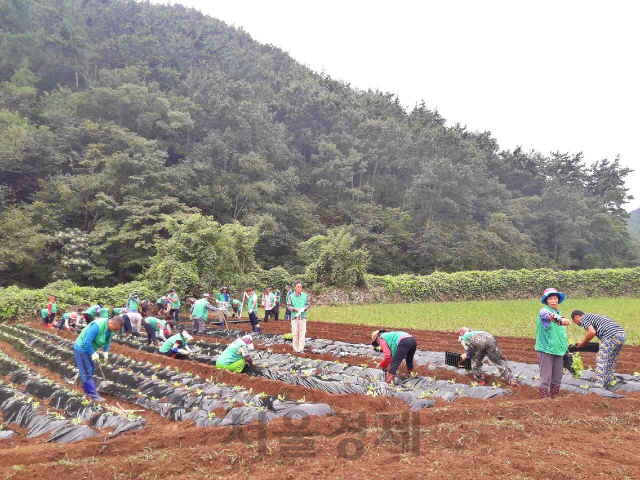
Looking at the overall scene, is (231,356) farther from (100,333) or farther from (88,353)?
(88,353)

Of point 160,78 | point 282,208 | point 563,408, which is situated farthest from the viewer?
point 160,78

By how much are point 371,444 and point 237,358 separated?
14.7 ft

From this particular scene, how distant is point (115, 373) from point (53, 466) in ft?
14.4

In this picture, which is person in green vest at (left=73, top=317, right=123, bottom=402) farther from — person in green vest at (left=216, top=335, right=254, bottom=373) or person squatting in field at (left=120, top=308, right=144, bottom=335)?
person squatting in field at (left=120, top=308, right=144, bottom=335)

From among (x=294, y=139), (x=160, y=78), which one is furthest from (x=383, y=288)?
(x=160, y=78)

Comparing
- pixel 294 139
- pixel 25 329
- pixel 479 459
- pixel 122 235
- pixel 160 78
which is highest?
pixel 160 78

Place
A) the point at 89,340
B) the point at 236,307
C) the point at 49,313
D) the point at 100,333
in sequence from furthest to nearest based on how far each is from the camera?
1. the point at 236,307
2. the point at 49,313
3. the point at 100,333
4. the point at 89,340

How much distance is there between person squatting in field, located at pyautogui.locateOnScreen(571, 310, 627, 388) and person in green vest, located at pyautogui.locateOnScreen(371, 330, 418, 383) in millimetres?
2636

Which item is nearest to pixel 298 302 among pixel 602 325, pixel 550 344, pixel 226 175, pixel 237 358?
pixel 237 358

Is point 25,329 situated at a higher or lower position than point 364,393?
lower

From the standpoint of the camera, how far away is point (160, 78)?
51219mm

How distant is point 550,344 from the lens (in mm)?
6340

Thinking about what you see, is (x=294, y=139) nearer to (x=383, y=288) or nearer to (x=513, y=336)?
(x=383, y=288)

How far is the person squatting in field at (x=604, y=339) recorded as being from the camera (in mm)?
6793
